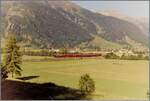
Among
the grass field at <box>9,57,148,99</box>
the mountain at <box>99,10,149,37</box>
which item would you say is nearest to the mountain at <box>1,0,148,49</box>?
the mountain at <box>99,10,149,37</box>

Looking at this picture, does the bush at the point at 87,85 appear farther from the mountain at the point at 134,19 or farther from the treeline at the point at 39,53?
the mountain at the point at 134,19

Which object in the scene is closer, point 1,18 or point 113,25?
point 1,18

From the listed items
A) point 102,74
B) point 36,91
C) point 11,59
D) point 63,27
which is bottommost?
point 36,91

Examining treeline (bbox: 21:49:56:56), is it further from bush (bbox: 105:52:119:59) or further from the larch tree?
bush (bbox: 105:52:119:59)

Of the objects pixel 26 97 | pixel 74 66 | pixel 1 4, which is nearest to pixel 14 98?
pixel 26 97

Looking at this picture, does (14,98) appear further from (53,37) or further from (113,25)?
(113,25)

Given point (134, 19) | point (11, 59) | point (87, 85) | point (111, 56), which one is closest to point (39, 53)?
point (11, 59)

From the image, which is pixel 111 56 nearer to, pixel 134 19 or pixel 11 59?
pixel 134 19
